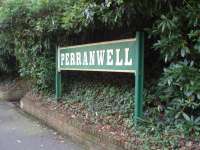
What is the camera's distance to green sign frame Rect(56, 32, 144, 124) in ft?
20.1

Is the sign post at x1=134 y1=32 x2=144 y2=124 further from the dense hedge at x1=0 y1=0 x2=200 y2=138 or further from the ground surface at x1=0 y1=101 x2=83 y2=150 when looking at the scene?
the ground surface at x1=0 y1=101 x2=83 y2=150

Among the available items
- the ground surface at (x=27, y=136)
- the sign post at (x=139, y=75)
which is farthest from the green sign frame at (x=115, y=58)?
the ground surface at (x=27, y=136)

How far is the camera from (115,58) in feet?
22.1

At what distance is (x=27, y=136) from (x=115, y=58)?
8.50ft

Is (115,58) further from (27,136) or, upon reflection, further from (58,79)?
(58,79)

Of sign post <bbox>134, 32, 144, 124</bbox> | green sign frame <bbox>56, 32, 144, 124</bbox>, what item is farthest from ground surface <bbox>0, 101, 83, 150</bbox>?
green sign frame <bbox>56, 32, 144, 124</bbox>

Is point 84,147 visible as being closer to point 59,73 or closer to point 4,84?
point 59,73

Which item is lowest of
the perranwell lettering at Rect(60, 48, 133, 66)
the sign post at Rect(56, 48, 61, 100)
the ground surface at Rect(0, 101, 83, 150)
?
the ground surface at Rect(0, 101, 83, 150)

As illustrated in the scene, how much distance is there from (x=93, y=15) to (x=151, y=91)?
1582 mm

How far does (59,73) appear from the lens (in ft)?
31.5

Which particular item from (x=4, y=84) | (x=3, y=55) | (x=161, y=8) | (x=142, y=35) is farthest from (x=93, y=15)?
(x=4, y=84)

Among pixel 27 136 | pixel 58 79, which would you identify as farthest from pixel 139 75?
pixel 58 79

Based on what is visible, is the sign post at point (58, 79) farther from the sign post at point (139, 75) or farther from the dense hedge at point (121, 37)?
the sign post at point (139, 75)

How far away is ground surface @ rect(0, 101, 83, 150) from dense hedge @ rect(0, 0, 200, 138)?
927 millimetres
